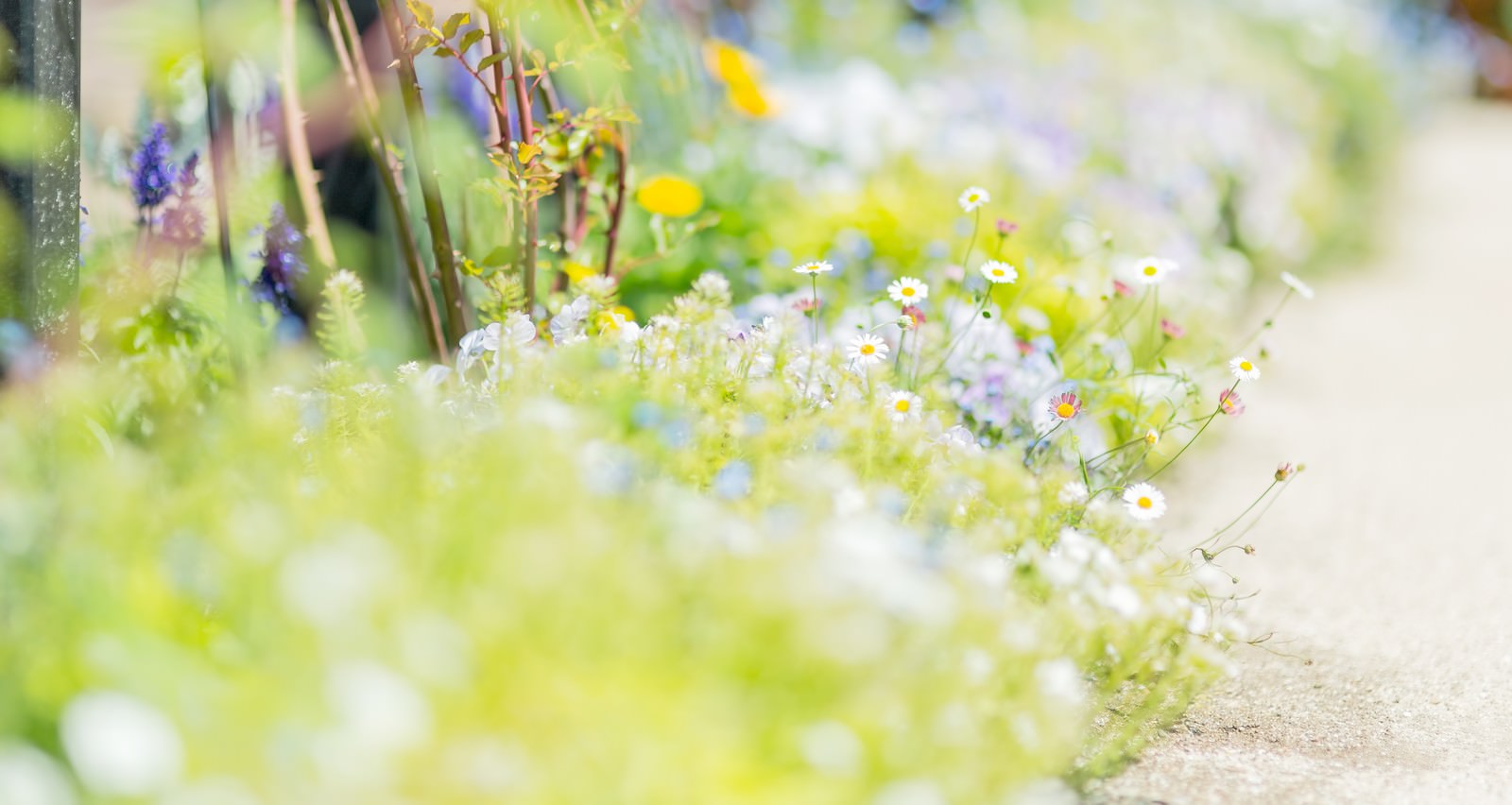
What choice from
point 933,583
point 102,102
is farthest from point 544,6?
point 102,102

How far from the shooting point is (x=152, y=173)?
220cm

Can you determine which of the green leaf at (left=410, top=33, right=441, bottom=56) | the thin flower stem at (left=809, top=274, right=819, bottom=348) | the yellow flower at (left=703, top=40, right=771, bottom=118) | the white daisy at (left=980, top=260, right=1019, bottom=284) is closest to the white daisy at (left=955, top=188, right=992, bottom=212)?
the white daisy at (left=980, top=260, right=1019, bottom=284)

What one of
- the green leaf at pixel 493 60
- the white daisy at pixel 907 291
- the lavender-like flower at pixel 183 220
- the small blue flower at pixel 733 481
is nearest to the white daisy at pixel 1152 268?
the white daisy at pixel 907 291

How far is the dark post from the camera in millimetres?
1747

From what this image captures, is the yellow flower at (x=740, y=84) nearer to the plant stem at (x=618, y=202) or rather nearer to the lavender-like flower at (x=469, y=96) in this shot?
the lavender-like flower at (x=469, y=96)

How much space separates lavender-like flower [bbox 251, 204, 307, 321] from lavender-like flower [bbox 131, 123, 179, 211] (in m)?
0.18

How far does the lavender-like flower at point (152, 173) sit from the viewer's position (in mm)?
2195

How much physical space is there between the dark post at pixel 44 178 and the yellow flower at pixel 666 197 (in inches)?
43.8

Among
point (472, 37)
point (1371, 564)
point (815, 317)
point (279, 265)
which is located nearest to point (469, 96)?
point (279, 265)

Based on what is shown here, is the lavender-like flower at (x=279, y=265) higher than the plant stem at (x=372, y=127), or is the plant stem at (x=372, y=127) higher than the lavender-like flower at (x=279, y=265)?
the plant stem at (x=372, y=127)

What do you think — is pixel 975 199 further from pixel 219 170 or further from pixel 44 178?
pixel 44 178

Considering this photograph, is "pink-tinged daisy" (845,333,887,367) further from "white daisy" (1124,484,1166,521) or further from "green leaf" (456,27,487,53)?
"green leaf" (456,27,487,53)

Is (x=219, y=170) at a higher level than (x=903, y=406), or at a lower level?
higher

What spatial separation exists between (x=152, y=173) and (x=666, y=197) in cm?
100
